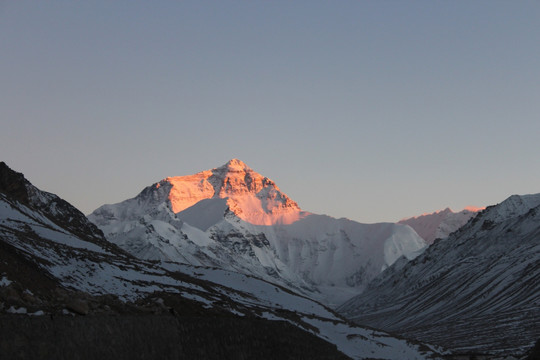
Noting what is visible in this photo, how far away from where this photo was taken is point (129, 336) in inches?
1141

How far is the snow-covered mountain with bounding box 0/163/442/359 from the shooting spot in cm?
2850

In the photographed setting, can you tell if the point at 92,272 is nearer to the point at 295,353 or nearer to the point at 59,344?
the point at 295,353

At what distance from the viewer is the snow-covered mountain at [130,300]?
28.5 meters

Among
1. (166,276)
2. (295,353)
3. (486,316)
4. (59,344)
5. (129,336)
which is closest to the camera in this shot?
(59,344)

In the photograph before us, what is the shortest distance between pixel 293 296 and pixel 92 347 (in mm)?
77646

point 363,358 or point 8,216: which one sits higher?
point 8,216

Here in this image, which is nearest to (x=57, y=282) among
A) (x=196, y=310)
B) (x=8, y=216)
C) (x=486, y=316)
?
(x=196, y=310)

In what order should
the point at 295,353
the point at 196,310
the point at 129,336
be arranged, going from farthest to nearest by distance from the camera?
1. the point at 196,310
2. the point at 295,353
3. the point at 129,336

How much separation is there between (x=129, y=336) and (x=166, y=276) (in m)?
54.7

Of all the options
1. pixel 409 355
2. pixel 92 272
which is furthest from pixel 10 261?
pixel 409 355

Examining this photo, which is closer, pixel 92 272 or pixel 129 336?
pixel 129 336

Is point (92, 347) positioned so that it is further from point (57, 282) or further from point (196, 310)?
point (57, 282)

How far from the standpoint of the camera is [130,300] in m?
54.4

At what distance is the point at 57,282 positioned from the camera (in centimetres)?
5850
